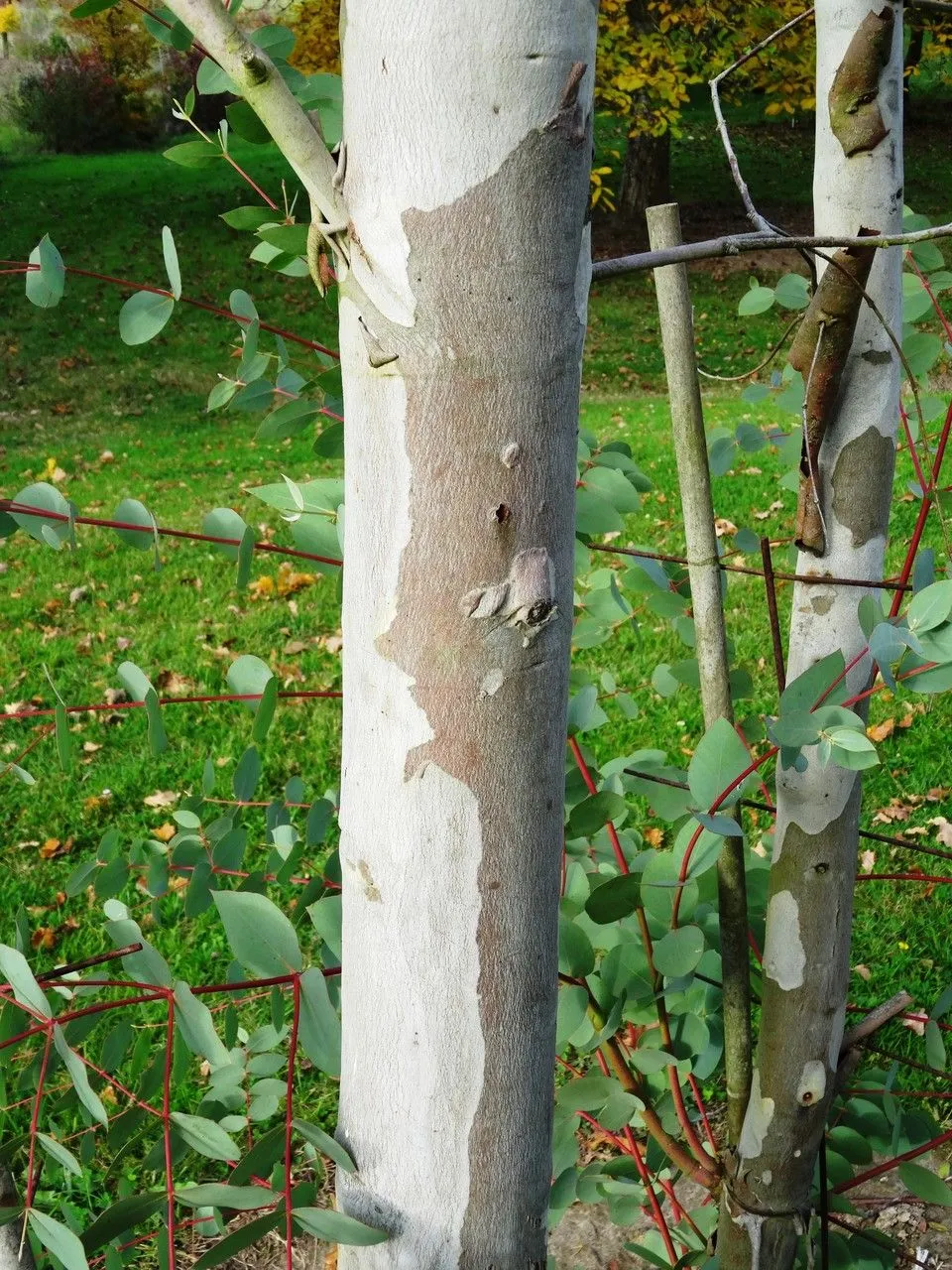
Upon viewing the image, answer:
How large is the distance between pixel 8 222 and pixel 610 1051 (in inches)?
778

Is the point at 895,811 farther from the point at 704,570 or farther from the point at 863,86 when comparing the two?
the point at 863,86

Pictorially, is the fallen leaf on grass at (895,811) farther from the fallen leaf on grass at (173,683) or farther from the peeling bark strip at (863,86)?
the peeling bark strip at (863,86)

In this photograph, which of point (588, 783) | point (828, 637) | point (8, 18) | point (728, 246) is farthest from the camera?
point (8, 18)

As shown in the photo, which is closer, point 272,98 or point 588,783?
point 272,98

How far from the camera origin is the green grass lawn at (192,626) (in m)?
3.35

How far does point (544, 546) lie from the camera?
70 cm

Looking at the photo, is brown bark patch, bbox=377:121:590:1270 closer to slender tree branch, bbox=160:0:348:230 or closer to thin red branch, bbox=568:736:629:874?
slender tree branch, bbox=160:0:348:230

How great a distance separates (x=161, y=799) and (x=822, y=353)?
3117mm

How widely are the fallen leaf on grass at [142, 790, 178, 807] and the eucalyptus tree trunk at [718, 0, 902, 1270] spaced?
8.93ft

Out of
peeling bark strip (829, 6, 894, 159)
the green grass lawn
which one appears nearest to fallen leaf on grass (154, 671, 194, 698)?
the green grass lawn

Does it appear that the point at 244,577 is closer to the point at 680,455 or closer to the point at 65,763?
the point at 65,763

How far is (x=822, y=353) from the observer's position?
1.15m

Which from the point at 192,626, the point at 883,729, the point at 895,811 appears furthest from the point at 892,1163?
the point at 192,626

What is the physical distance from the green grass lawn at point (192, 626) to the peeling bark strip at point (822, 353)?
72cm
